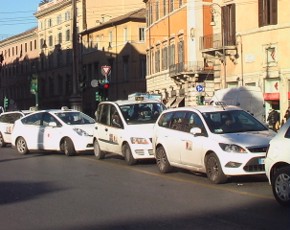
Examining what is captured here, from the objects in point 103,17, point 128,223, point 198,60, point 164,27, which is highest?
point 103,17

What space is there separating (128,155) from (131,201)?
20.2 feet

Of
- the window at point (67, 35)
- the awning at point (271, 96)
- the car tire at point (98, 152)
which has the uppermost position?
the window at point (67, 35)

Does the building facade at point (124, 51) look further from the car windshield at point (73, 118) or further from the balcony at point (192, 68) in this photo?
the car windshield at point (73, 118)

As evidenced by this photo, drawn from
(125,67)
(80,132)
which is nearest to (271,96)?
(80,132)

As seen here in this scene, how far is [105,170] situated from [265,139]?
16.0ft

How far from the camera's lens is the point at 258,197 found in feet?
34.1

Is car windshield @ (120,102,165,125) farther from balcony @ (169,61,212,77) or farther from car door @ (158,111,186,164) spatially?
balcony @ (169,61,212,77)

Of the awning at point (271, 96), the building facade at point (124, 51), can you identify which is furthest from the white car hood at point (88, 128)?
the building facade at point (124, 51)

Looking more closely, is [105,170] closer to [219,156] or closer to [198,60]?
[219,156]

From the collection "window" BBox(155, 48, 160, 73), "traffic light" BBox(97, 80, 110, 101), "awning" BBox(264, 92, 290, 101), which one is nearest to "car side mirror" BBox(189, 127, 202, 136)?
"traffic light" BBox(97, 80, 110, 101)

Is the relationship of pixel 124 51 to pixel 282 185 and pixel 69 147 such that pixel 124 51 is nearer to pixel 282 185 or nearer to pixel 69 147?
pixel 69 147

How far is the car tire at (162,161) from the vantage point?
1432cm

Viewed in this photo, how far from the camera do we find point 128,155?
54.1ft

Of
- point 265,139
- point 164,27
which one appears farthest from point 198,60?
point 265,139
